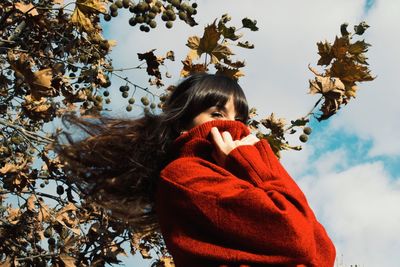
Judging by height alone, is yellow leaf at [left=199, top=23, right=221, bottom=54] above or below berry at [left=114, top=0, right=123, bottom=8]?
below

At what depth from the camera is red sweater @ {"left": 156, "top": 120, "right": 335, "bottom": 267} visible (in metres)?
2.04

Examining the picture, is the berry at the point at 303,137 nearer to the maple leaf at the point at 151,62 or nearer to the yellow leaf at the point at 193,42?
the yellow leaf at the point at 193,42

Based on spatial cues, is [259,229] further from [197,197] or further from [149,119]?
[149,119]

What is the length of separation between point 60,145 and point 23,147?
2.59m

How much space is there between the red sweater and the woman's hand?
3 centimetres

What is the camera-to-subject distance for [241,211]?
6.86 feet

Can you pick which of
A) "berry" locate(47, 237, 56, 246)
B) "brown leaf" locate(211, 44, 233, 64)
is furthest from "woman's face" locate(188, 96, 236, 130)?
"berry" locate(47, 237, 56, 246)

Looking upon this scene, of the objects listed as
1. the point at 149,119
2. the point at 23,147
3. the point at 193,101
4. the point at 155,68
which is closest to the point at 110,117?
the point at 149,119

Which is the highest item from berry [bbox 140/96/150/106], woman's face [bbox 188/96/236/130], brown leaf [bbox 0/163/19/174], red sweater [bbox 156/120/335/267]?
berry [bbox 140/96/150/106]

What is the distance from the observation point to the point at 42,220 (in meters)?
4.74

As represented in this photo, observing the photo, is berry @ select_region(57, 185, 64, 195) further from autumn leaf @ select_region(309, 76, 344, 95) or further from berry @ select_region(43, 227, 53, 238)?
autumn leaf @ select_region(309, 76, 344, 95)

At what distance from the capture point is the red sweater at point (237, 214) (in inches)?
80.4

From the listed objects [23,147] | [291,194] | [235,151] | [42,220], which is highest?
[23,147]

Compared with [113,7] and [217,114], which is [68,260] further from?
[217,114]
